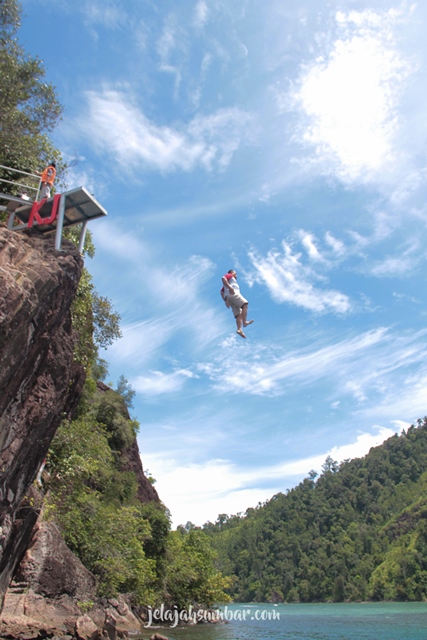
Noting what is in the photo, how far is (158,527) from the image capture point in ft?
116

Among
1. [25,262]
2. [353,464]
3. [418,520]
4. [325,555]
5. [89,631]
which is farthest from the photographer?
A: [353,464]

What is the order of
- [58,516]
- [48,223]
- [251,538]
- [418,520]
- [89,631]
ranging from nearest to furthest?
[48,223], [89,631], [58,516], [418,520], [251,538]

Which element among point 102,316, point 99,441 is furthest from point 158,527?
point 102,316

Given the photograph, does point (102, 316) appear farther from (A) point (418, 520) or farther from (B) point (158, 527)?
(A) point (418, 520)

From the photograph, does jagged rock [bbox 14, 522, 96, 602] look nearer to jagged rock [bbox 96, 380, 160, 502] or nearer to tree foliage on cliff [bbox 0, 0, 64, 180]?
tree foliage on cliff [bbox 0, 0, 64, 180]

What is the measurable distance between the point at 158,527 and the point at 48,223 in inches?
1178

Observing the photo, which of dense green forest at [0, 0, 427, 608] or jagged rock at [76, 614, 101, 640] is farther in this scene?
dense green forest at [0, 0, 427, 608]

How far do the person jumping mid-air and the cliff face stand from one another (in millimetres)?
3910

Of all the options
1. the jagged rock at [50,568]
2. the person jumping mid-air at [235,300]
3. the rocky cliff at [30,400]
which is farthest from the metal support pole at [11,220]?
the jagged rock at [50,568]

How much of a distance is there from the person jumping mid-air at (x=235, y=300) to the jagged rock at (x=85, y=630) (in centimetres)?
1111

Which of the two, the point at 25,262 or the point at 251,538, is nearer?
the point at 25,262

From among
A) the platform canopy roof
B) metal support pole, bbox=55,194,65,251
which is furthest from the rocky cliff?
the platform canopy roof

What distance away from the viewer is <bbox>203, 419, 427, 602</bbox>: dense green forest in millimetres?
104800

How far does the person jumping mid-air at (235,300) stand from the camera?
11.9m
